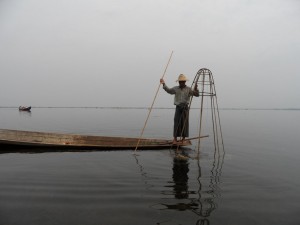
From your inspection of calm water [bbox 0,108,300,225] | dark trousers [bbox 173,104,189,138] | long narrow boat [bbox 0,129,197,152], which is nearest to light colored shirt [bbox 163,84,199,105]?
dark trousers [bbox 173,104,189,138]

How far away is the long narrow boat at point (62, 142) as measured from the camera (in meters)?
11.3

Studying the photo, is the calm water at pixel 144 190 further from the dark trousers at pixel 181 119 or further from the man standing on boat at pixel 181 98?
the man standing on boat at pixel 181 98

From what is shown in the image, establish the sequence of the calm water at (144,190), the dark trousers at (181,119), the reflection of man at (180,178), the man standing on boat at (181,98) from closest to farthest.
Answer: the calm water at (144,190) → the reflection of man at (180,178) → the man standing on boat at (181,98) → the dark trousers at (181,119)

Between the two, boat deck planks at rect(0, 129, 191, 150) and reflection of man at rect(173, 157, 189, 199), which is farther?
boat deck planks at rect(0, 129, 191, 150)

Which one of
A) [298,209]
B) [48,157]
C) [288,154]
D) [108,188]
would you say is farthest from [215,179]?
[288,154]

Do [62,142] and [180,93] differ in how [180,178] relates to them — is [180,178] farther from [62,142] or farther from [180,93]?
[62,142]

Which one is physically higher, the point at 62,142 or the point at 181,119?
the point at 181,119

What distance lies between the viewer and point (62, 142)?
37.5 ft

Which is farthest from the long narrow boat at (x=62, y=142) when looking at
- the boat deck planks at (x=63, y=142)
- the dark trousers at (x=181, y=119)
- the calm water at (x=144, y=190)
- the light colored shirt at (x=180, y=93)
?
the light colored shirt at (x=180, y=93)

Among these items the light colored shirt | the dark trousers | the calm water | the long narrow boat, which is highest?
the light colored shirt

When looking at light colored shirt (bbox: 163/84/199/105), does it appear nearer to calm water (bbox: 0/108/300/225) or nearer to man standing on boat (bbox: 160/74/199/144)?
man standing on boat (bbox: 160/74/199/144)

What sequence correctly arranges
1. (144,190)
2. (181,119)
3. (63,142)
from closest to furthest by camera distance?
(144,190) < (181,119) < (63,142)

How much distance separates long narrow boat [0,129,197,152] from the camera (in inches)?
444

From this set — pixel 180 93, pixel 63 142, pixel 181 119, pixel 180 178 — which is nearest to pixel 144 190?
pixel 180 178
